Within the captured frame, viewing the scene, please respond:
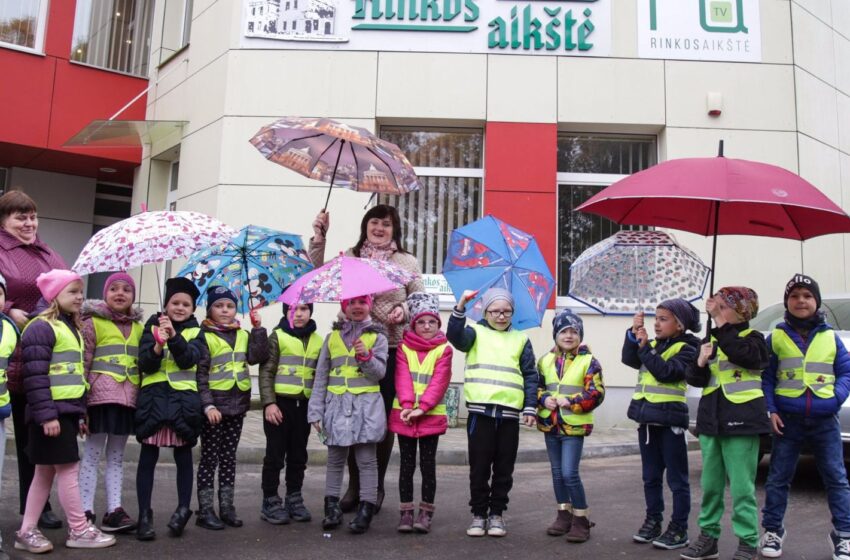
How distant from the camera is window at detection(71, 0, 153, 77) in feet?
42.2

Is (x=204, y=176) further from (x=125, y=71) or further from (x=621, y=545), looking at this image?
(x=621, y=545)

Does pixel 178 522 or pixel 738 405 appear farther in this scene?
pixel 178 522

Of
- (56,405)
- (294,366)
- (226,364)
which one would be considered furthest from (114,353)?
(294,366)

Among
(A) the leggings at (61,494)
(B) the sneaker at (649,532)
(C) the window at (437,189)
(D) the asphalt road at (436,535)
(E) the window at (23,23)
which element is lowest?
(D) the asphalt road at (436,535)

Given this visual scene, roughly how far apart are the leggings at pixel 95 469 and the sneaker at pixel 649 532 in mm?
3395

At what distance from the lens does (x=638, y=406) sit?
193 inches

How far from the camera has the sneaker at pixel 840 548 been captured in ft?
14.2

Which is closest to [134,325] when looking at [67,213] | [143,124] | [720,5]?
[143,124]

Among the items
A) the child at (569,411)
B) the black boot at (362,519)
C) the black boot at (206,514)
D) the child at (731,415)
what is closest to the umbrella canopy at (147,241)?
the black boot at (206,514)

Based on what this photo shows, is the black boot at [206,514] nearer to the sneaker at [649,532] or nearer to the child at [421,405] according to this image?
the child at [421,405]

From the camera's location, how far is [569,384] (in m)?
4.97

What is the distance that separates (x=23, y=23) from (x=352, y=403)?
426 inches

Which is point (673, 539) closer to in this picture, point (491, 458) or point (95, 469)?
point (491, 458)

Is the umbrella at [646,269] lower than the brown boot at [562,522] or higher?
higher
